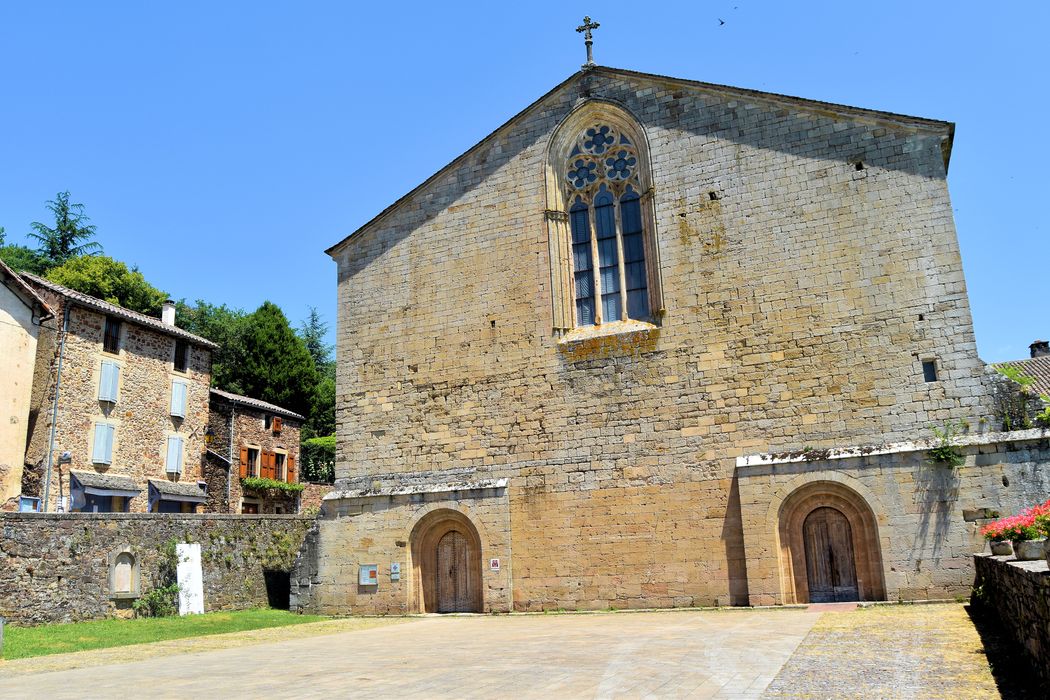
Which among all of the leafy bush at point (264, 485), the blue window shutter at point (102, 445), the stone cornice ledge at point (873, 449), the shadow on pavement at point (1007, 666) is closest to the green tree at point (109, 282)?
the leafy bush at point (264, 485)

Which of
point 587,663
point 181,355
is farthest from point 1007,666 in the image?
point 181,355

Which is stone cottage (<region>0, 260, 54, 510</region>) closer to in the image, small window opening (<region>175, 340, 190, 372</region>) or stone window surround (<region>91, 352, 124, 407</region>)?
stone window surround (<region>91, 352, 124, 407</region>)

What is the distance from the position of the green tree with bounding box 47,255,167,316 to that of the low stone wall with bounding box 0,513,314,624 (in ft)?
72.4

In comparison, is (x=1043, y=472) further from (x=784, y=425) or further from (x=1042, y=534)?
(x=1042, y=534)

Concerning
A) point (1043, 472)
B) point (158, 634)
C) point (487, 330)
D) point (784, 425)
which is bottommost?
point (158, 634)

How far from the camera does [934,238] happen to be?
1484cm

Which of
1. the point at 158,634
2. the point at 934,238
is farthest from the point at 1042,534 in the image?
the point at 158,634

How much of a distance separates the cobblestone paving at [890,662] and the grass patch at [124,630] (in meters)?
10.3

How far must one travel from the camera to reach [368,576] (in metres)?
17.3

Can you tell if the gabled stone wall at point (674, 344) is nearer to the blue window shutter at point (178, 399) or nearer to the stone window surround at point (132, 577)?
the stone window surround at point (132, 577)

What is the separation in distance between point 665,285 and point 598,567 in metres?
5.90

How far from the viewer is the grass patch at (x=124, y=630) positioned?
12025mm

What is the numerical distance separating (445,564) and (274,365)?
24.5 m

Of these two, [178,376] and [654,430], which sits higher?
[178,376]
